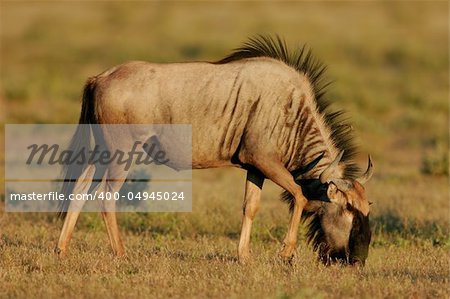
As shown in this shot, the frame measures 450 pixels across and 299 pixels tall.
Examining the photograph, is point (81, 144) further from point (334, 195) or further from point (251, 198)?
point (334, 195)

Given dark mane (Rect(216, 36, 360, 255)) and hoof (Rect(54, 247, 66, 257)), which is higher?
dark mane (Rect(216, 36, 360, 255))

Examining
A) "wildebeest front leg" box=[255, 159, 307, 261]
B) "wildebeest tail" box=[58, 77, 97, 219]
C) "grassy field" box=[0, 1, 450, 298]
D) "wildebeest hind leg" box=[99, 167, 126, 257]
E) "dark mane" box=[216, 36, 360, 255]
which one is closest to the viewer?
"grassy field" box=[0, 1, 450, 298]

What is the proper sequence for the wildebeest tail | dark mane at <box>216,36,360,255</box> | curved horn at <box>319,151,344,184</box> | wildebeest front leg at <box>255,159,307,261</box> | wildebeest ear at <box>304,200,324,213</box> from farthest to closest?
the wildebeest tail → dark mane at <box>216,36,360,255</box> → wildebeest ear at <box>304,200,324,213</box> → wildebeest front leg at <box>255,159,307,261</box> → curved horn at <box>319,151,344,184</box>

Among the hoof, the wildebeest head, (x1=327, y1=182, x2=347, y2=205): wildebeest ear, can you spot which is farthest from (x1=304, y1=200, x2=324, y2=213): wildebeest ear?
the hoof

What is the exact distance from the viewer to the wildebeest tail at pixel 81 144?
8.42 meters

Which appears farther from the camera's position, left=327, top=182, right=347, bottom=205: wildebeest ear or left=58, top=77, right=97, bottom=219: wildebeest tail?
left=58, top=77, right=97, bottom=219: wildebeest tail

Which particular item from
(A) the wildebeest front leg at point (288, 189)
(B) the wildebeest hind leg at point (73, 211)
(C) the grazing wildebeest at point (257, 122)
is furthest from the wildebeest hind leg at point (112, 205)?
(A) the wildebeest front leg at point (288, 189)

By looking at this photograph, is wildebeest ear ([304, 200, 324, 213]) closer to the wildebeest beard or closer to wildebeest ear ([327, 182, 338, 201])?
the wildebeest beard

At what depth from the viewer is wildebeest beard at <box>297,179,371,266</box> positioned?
776 cm

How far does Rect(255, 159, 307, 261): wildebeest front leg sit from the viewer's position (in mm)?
7926

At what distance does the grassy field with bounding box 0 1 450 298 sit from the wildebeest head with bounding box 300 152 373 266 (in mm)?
249

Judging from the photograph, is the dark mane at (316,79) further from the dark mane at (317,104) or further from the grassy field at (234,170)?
the grassy field at (234,170)

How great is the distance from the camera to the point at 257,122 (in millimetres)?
7980

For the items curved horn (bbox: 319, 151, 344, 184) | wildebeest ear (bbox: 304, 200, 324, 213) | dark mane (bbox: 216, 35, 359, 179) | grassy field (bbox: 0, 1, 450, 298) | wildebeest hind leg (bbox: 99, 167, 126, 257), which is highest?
dark mane (bbox: 216, 35, 359, 179)
